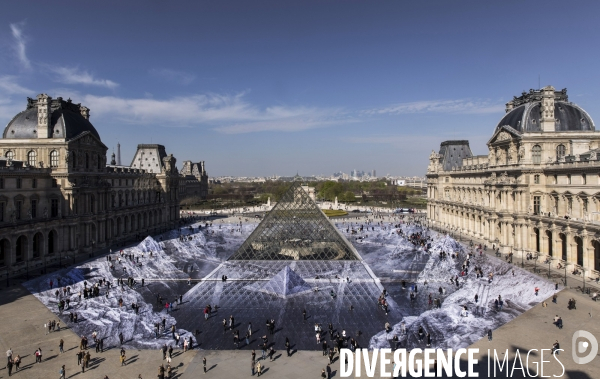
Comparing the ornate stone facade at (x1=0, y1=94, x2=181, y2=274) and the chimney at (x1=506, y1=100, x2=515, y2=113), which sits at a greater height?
the chimney at (x1=506, y1=100, x2=515, y2=113)

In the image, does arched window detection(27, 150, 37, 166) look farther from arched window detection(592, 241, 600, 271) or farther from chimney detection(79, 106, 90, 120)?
arched window detection(592, 241, 600, 271)

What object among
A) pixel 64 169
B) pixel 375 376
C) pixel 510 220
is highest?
pixel 64 169

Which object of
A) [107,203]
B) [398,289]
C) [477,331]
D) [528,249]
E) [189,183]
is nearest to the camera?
[477,331]

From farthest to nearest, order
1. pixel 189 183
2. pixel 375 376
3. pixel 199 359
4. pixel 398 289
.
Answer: pixel 189 183
pixel 398 289
pixel 199 359
pixel 375 376

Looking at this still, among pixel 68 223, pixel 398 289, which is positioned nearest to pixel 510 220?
pixel 398 289

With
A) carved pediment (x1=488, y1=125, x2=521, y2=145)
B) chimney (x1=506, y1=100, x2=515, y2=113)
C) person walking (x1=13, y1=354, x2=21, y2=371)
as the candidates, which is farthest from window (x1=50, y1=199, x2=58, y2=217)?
chimney (x1=506, y1=100, x2=515, y2=113)

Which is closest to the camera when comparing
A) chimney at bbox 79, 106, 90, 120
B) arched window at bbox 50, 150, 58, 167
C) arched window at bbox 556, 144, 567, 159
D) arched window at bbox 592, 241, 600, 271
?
arched window at bbox 592, 241, 600, 271

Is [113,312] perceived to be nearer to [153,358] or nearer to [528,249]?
[153,358]
